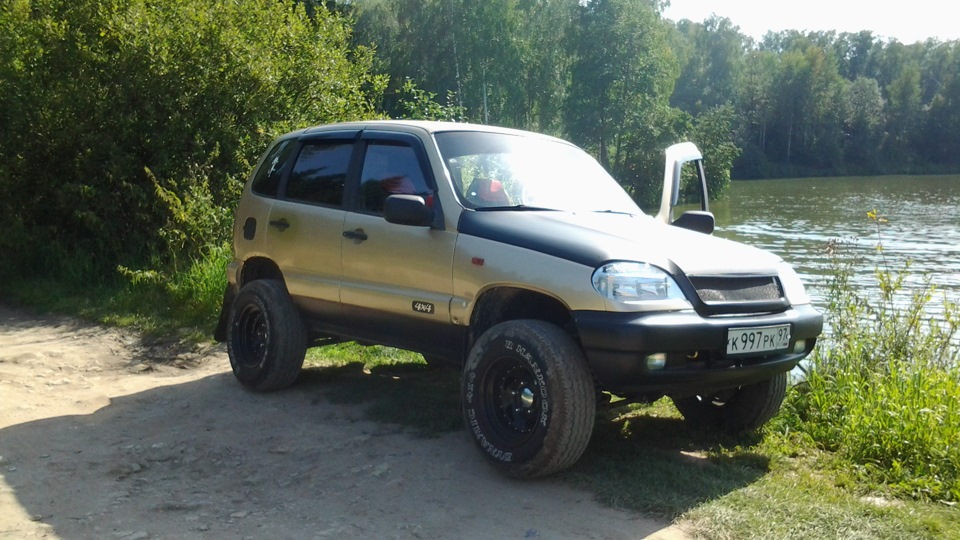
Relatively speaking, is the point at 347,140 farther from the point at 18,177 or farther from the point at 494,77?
the point at 494,77

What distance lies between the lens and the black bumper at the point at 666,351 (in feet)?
15.5

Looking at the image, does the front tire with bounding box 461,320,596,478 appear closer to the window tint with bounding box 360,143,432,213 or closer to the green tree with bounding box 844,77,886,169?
the window tint with bounding box 360,143,432,213

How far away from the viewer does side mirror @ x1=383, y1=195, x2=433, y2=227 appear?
5.57 metres

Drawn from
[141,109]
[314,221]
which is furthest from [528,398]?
[141,109]

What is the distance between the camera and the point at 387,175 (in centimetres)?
634

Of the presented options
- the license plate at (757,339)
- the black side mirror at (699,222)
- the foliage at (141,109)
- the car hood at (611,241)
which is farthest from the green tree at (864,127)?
the license plate at (757,339)

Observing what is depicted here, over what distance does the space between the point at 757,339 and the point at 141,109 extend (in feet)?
29.4

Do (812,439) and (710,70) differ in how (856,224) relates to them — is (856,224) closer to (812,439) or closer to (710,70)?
(812,439)

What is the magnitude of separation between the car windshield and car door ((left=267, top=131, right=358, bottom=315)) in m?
0.96

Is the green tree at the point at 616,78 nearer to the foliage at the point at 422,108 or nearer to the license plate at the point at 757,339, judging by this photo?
the foliage at the point at 422,108

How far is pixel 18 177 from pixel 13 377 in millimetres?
5602

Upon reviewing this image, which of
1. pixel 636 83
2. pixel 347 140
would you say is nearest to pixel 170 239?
pixel 347 140

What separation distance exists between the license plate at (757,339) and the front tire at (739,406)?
0.59m

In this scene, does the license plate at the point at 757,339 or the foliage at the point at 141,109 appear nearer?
the license plate at the point at 757,339
